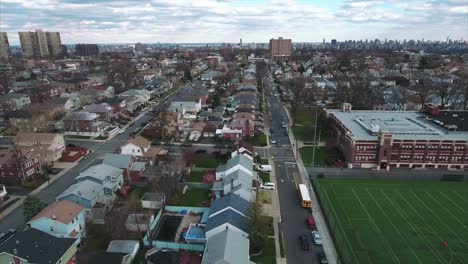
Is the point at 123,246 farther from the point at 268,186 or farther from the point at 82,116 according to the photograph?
the point at 82,116

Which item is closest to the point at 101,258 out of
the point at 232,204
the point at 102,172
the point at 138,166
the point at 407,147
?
the point at 232,204

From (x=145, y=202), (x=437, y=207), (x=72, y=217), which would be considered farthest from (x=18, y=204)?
(x=437, y=207)

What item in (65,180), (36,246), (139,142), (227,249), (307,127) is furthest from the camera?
(307,127)

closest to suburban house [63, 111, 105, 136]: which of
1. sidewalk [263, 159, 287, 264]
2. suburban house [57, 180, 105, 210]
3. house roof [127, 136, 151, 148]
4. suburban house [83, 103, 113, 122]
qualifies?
suburban house [83, 103, 113, 122]

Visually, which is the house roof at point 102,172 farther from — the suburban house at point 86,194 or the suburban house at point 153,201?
the suburban house at point 153,201

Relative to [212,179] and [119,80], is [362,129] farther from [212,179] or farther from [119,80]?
[119,80]

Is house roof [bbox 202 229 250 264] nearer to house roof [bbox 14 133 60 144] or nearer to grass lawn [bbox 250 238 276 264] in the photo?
grass lawn [bbox 250 238 276 264]
